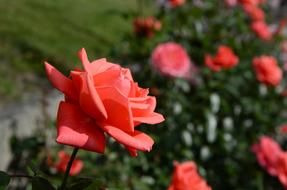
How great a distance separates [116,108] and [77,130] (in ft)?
0.22

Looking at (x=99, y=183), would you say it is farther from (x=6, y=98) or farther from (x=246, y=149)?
(x=6, y=98)

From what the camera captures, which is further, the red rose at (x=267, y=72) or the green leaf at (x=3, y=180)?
the red rose at (x=267, y=72)

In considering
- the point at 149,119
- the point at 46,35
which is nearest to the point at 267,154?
the point at 149,119

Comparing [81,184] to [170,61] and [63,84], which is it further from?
[170,61]

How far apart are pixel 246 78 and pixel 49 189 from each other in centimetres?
275

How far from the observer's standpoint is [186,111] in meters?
3.03

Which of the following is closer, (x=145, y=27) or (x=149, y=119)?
(x=149, y=119)

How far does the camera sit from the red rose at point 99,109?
829mm

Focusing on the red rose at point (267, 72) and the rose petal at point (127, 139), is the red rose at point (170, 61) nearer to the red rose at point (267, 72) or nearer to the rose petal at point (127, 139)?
the red rose at point (267, 72)

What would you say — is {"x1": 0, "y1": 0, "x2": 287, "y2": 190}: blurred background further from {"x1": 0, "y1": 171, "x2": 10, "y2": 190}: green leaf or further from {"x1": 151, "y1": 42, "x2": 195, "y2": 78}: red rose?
{"x1": 0, "y1": 171, "x2": 10, "y2": 190}: green leaf

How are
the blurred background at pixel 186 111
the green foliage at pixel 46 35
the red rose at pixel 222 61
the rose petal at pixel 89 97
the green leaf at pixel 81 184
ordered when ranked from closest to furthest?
the rose petal at pixel 89 97 → the green leaf at pixel 81 184 → the blurred background at pixel 186 111 → the red rose at pixel 222 61 → the green foliage at pixel 46 35

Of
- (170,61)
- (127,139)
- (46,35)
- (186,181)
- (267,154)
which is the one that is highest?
(127,139)

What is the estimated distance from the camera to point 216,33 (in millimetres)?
3578

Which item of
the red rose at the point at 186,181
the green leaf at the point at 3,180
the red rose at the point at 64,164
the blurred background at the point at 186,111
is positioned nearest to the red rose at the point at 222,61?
the blurred background at the point at 186,111
